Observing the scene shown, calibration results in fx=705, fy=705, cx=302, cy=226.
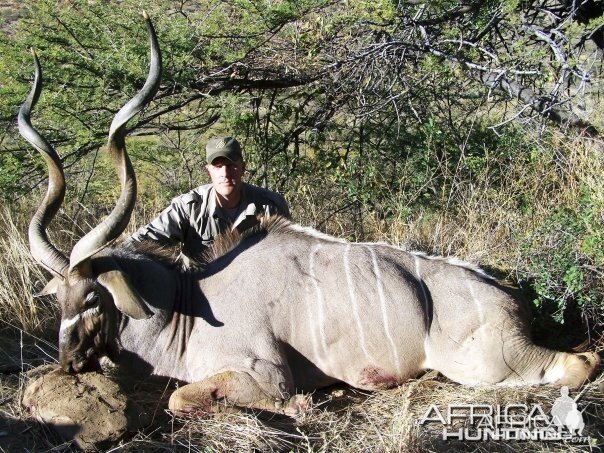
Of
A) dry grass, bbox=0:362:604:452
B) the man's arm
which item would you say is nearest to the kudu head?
dry grass, bbox=0:362:604:452

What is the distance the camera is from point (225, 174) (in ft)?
13.1

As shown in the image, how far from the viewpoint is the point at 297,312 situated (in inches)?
133

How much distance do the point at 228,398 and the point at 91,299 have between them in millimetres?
770

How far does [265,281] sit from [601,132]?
9.35 feet

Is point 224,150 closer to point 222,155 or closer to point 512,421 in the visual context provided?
point 222,155

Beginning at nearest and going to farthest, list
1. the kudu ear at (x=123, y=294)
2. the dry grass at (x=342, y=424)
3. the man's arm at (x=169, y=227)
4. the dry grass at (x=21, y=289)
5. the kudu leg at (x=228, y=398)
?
1. the dry grass at (x=342, y=424)
2. the kudu leg at (x=228, y=398)
3. the kudu ear at (x=123, y=294)
4. the man's arm at (x=169, y=227)
5. the dry grass at (x=21, y=289)

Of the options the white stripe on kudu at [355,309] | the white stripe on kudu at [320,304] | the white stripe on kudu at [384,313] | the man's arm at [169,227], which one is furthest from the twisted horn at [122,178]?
the white stripe on kudu at [384,313]

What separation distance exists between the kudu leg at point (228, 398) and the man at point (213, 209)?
0.90 metres

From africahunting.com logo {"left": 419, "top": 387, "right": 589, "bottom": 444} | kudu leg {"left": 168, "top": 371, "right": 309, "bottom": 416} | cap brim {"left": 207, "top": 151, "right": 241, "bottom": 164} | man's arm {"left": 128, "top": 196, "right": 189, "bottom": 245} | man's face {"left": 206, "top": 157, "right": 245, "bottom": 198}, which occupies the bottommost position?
africahunting.com logo {"left": 419, "top": 387, "right": 589, "bottom": 444}

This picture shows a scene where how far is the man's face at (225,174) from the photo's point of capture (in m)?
3.97

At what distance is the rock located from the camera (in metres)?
2.85

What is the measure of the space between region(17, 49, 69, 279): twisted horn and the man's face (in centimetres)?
92

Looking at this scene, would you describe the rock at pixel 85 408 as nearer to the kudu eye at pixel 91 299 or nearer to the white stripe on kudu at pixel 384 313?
the kudu eye at pixel 91 299

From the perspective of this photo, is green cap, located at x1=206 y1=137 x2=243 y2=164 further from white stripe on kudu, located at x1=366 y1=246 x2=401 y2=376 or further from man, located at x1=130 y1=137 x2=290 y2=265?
white stripe on kudu, located at x1=366 y1=246 x2=401 y2=376
